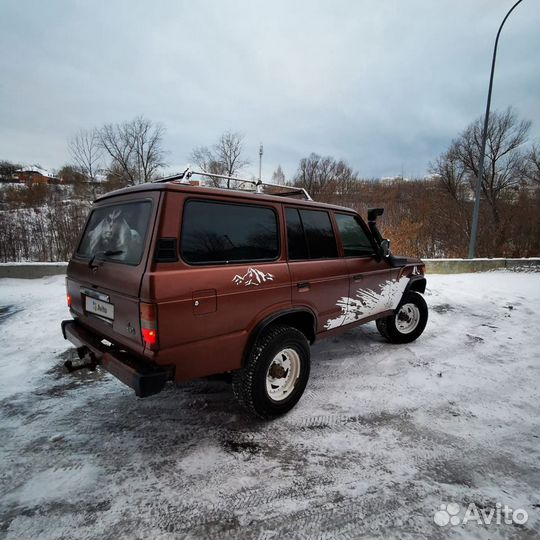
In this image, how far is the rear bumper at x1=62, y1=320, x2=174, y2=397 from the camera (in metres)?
1.88

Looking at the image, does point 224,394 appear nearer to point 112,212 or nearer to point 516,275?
point 112,212

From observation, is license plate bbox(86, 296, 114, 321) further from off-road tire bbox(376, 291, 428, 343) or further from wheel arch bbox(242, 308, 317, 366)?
off-road tire bbox(376, 291, 428, 343)

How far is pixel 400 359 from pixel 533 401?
1.32 meters

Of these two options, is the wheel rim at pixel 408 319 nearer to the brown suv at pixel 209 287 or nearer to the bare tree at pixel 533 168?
the brown suv at pixel 209 287

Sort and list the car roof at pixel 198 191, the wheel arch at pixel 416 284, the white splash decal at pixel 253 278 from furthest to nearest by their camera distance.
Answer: the wheel arch at pixel 416 284 → the white splash decal at pixel 253 278 → the car roof at pixel 198 191

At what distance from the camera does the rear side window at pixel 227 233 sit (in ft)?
A: 7.01

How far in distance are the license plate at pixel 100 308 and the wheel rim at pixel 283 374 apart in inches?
54.3

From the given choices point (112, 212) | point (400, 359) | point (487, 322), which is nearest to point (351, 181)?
point (487, 322)

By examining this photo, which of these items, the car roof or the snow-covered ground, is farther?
the car roof

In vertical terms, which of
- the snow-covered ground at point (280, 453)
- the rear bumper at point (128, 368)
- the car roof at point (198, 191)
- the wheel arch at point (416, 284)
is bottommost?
the snow-covered ground at point (280, 453)

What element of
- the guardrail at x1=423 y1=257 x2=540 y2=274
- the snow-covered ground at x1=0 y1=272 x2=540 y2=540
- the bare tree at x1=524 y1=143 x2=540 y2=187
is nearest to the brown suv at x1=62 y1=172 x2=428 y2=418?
the snow-covered ground at x1=0 y1=272 x2=540 y2=540

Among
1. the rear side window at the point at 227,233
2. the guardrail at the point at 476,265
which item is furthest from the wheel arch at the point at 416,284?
the guardrail at the point at 476,265

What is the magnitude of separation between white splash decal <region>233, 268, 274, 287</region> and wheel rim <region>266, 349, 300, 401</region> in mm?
681

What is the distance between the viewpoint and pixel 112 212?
2598 mm
